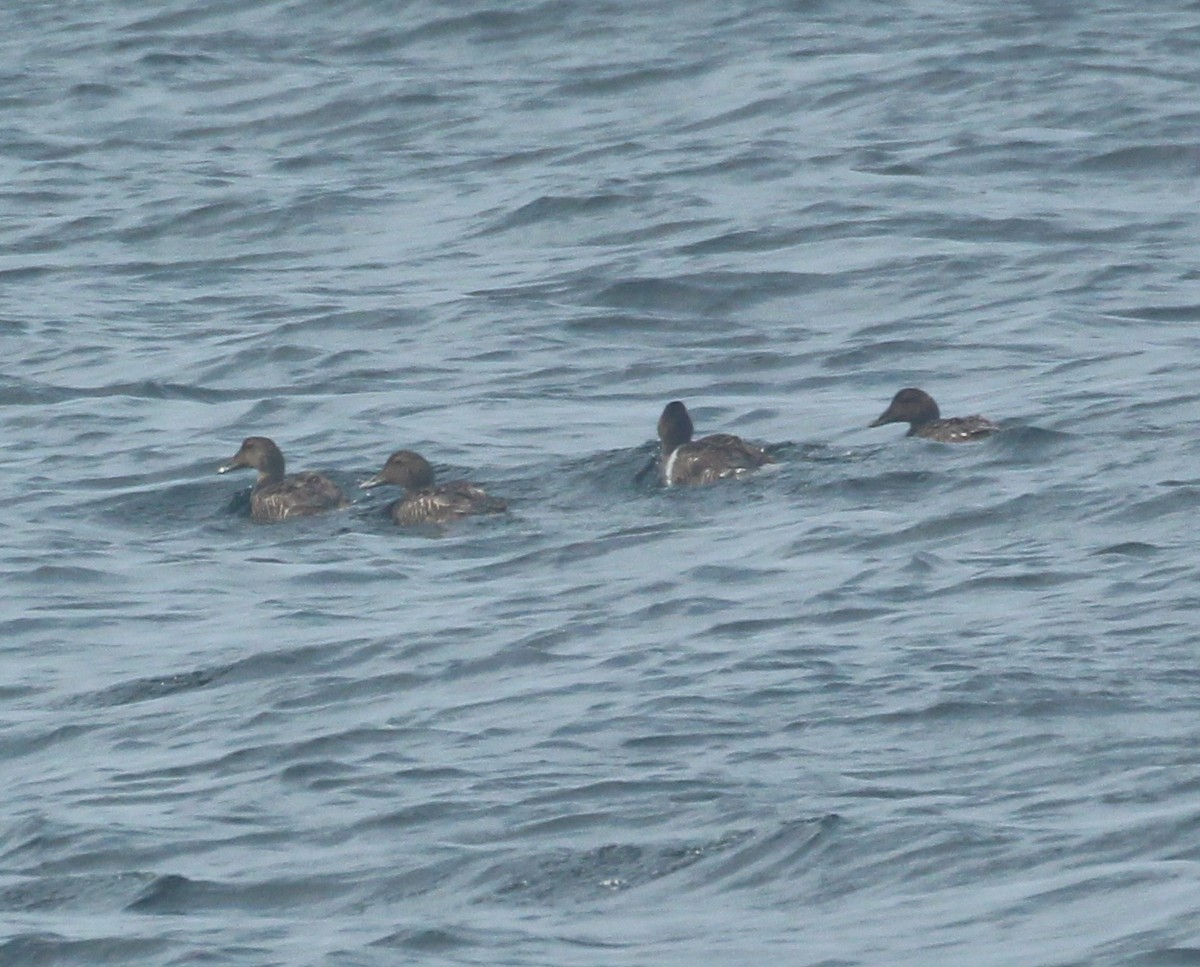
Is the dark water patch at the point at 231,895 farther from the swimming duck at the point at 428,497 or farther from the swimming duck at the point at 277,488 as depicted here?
the swimming duck at the point at 277,488

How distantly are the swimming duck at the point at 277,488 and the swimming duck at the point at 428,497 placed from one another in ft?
1.14

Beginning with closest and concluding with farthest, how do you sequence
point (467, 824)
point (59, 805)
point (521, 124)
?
point (467, 824) → point (59, 805) → point (521, 124)

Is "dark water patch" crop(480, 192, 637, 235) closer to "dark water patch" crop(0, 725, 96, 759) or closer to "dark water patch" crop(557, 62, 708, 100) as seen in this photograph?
"dark water patch" crop(557, 62, 708, 100)

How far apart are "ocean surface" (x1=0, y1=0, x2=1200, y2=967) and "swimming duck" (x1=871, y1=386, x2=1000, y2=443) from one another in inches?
6.4

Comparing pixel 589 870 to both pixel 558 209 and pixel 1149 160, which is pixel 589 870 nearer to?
pixel 558 209

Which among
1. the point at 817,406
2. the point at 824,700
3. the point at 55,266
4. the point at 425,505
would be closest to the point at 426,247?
the point at 55,266

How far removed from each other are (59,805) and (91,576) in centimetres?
Answer: 369

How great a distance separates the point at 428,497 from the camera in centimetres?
1409

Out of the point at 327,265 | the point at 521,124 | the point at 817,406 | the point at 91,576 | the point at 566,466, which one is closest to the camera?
the point at 91,576

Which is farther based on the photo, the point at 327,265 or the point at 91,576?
the point at 327,265

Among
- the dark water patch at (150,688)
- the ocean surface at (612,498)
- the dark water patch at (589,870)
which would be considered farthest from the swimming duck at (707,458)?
the dark water patch at (589,870)

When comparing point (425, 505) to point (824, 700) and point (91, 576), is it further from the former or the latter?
point (824, 700)

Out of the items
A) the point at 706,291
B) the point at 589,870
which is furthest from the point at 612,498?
the point at 589,870

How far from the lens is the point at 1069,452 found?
1406 centimetres
